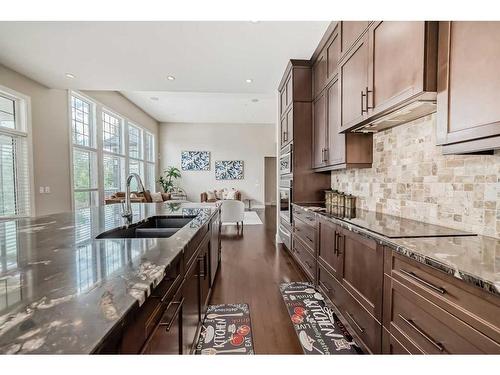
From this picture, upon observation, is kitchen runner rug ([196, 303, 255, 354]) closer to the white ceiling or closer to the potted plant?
the white ceiling

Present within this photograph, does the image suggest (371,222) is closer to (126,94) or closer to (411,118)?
(411,118)

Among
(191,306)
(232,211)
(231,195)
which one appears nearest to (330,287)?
(191,306)

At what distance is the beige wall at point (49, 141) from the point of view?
4152 mm

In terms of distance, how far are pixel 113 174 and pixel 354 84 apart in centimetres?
673

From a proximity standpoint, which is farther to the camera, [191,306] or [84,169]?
[84,169]

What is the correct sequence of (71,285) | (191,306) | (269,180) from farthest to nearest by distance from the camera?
(269,180)
(191,306)
(71,285)

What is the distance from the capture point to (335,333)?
1.83 m

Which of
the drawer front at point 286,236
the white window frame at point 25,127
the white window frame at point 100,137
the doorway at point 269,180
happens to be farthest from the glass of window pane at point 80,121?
the doorway at point 269,180

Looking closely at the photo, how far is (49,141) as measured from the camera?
14.8 feet

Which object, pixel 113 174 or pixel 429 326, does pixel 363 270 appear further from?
pixel 113 174

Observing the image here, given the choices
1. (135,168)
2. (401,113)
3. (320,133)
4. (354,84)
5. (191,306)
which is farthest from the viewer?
(135,168)

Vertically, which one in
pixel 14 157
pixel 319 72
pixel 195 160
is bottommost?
pixel 14 157

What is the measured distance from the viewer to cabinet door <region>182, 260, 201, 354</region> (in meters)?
1.24
